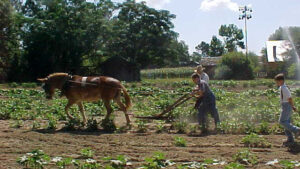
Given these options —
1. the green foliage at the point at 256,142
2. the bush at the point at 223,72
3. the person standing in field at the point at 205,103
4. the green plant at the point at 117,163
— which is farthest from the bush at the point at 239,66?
the green plant at the point at 117,163

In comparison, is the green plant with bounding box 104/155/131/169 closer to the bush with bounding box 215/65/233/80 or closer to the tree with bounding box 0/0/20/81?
the tree with bounding box 0/0/20/81

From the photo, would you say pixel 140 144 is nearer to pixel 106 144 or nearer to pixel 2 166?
pixel 106 144

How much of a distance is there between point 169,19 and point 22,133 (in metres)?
45.6

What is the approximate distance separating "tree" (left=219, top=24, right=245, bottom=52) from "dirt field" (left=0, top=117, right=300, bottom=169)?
9964 centimetres

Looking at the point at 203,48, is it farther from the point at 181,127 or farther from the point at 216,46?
the point at 181,127

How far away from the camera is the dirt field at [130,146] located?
7.97m

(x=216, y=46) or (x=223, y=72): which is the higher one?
(x=216, y=46)

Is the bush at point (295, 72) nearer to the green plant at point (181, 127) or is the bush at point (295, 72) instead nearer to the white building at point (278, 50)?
the white building at point (278, 50)

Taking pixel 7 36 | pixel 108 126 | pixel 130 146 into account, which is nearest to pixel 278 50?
pixel 7 36

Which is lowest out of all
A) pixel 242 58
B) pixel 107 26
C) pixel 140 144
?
pixel 140 144

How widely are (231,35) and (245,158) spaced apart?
343 ft

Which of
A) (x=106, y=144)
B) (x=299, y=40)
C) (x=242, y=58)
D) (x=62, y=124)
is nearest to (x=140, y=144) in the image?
(x=106, y=144)

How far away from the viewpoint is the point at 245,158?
7.45 m

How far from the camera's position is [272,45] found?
58.9 m
